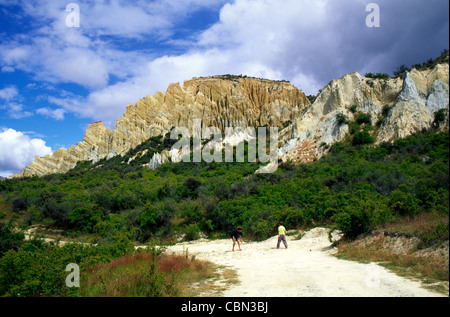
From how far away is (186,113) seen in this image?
67.9 meters

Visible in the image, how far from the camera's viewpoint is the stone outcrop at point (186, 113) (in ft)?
222

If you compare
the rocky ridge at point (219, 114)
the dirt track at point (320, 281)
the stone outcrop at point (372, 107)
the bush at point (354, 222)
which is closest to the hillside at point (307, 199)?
the bush at point (354, 222)

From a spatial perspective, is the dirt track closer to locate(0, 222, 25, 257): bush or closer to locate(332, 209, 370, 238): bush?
locate(332, 209, 370, 238): bush

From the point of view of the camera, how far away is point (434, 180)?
1023 centimetres

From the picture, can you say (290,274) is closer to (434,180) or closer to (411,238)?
(411,238)

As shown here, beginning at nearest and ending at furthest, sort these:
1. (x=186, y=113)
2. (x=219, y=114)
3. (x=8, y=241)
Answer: (x=8, y=241) < (x=186, y=113) < (x=219, y=114)

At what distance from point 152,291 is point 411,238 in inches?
256

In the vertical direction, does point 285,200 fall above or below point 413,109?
below

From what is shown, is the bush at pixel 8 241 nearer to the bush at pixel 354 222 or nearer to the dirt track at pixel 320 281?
the dirt track at pixel 320 281

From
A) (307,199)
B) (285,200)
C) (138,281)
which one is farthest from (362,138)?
(138,281)

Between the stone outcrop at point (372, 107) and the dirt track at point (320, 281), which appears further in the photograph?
the stone outcrop at point (372, 107)

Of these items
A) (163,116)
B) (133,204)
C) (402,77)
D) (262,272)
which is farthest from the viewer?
(163,116)

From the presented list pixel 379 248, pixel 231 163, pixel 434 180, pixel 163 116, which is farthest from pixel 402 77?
pixel 163 116
